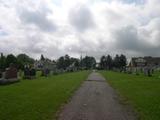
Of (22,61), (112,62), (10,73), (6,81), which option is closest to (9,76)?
(10,73)

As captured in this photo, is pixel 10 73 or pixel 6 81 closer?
pixel 6 81

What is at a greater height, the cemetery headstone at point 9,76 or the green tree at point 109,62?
the green tree at point 109,62

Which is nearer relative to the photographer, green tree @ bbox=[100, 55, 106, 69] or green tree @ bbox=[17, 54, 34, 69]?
green tree @ bbox=[17, 54, 34, 69]

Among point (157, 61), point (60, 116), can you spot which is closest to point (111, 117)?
point (60, 116)

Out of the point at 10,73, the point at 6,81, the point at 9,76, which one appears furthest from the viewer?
the point at 10,73

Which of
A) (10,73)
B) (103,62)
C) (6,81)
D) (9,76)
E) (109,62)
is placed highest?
(103,62)

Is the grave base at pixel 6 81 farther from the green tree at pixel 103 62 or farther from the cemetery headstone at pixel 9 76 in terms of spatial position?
the green tree at pixel 103 62

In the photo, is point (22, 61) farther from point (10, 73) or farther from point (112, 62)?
point (10, 73)

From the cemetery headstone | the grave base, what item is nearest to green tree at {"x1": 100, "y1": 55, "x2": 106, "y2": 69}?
the cemetery headstone

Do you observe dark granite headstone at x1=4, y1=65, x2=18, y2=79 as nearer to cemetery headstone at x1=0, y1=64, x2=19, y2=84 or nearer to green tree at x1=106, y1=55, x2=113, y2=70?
cemetery headstone at x1=0, y1=64, x2=19, y2=84

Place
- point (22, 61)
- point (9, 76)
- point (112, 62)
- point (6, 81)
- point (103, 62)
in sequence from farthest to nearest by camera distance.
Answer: point (103, 62) < point (112, 62) < point (22, 61) < point (9, 76) < point (6, 81)

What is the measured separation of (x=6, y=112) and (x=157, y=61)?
16262 cm

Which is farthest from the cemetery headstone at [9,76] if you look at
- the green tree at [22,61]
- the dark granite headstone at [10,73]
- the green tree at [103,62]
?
the green tree at [103,62]

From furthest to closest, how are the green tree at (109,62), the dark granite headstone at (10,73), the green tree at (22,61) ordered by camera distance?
Answer: the green tree at (109,62) → the green tree at (22,61) → the dark granite headstone at (10,73)
